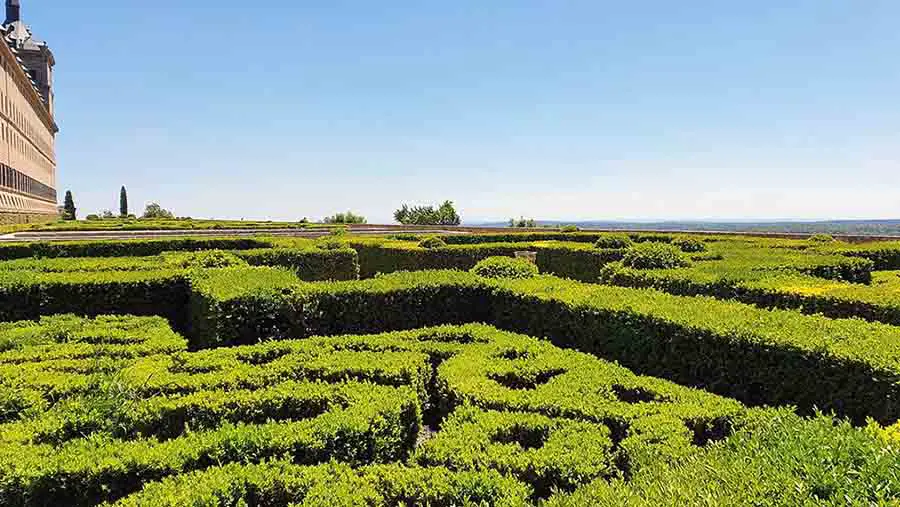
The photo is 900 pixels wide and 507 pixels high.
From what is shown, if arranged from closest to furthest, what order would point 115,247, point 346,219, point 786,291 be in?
1. point 786,291
2. point 115,247
3. point 346,219

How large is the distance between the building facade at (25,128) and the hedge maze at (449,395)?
156 feet

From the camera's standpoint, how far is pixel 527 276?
40.0 feet

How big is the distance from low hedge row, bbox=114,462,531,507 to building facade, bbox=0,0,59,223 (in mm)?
51979

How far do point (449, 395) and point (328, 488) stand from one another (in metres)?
2.49

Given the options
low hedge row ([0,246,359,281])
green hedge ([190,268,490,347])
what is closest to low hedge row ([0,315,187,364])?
green hedge ([190,268,490,347])

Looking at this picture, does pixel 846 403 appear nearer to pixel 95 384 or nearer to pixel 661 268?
pixel 95 384

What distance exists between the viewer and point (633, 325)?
7793 mm

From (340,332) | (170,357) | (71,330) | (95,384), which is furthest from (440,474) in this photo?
(71,330)

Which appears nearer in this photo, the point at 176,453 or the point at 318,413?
the point at 176,453

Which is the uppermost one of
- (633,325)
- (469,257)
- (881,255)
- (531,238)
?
(531,238)

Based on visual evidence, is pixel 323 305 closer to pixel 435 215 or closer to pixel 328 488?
pixel 328 488

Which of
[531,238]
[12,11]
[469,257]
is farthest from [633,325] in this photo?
[12,11]

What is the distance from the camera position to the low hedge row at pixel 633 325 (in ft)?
19.2

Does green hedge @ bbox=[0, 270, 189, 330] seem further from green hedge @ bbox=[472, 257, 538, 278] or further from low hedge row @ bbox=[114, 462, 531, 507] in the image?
low hedge row @ bbox=[114, 462, 531, 507]
